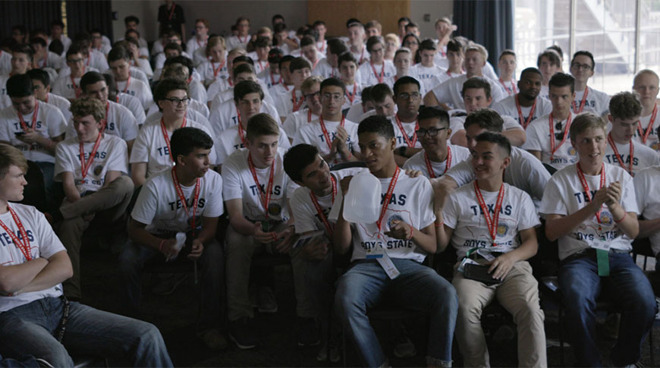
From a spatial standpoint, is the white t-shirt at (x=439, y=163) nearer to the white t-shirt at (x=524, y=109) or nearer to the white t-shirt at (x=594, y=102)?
the white t-shirt at (x=524, y=109)

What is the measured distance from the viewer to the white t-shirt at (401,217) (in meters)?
3.20

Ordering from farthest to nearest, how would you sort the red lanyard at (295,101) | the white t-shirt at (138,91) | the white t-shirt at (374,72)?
the white t-shirt at (374,72) < the white t-shirt at (138,91) < the red lanyard at (295,101)

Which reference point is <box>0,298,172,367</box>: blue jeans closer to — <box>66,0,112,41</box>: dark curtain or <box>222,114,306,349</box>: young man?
<box>222,114,306,349</box>: young man

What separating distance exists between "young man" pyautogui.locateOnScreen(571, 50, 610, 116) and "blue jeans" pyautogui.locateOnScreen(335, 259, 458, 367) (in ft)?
9.93

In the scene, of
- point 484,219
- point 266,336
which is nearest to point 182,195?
point 266,336

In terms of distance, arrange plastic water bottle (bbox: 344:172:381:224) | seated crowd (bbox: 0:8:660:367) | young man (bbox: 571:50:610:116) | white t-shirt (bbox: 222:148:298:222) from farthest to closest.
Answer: young man (bbox: 571:50:610:116) < white t-shirt (bbox: 222:148:298:222) < plastic water bottle (bbox: 344:172:381:224) < seated crowd (bbox: 0:8:660:367)

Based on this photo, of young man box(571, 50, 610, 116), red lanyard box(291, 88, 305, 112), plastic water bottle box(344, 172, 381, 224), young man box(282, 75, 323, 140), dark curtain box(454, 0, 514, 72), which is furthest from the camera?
dark curtain box(454, 0, 514, 72)

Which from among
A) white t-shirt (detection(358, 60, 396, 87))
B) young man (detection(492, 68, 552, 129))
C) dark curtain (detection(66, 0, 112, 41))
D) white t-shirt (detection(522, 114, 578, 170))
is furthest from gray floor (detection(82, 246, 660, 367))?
dark curtain (detection(66, 0, 112, 41))

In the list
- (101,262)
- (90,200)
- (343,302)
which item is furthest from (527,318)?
(101,262)

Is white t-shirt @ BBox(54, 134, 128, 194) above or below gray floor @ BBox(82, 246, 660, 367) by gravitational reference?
above

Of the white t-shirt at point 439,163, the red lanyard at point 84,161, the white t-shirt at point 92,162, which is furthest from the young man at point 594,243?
the red lanyard at point 84,161

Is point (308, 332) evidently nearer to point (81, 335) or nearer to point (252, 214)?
point (252, 214)

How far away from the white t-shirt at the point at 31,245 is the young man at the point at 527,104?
3.53m

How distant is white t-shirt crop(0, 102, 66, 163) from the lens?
520cm
